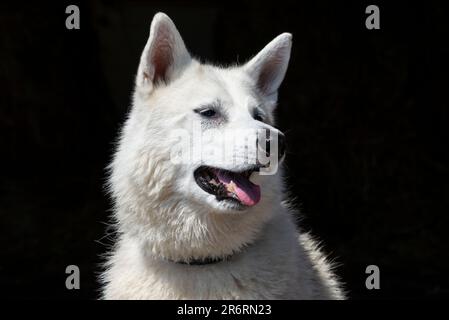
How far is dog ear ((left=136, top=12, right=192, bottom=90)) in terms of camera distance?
418 centimetres

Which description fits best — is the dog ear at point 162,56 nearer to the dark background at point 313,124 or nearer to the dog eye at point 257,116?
the dog eye at point 257,116

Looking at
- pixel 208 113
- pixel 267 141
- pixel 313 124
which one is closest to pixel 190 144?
pixel 208 113

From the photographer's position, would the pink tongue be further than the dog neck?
No

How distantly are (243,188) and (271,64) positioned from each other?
922mm

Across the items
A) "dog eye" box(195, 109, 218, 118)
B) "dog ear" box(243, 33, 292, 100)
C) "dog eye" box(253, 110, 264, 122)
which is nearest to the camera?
"dog eye" box(195, 109, 218, 118)

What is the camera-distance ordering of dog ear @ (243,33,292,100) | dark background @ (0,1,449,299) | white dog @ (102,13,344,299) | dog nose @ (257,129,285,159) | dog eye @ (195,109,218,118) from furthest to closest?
dark background @ (0,1,449,299) < dog ear @ (243,33,292,100) < dog eye @ (195,109,218,118) < white dog @ (102,13,344,299) < dog nose @ (257,129,285,159)

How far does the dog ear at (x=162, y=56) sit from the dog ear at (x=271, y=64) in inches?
15.3

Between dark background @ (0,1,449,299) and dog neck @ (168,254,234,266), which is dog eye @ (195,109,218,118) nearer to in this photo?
dog neck @ (168,254,234,266)

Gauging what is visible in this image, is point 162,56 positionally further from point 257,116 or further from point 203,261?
point 203,261

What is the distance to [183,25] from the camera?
9062 mm

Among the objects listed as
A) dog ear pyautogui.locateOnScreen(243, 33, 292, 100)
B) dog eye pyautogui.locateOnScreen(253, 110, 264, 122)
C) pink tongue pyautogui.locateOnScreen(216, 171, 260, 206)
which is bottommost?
pink tongue pyautogui.locateOnScreen(216, 171, 260, 206)

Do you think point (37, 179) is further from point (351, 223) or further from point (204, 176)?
point (204, 176)

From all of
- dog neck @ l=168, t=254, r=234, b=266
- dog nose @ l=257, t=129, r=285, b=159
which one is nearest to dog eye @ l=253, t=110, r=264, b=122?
dog nose @ l=257, t=129, r=285, b=159

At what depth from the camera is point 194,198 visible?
4109 mm
